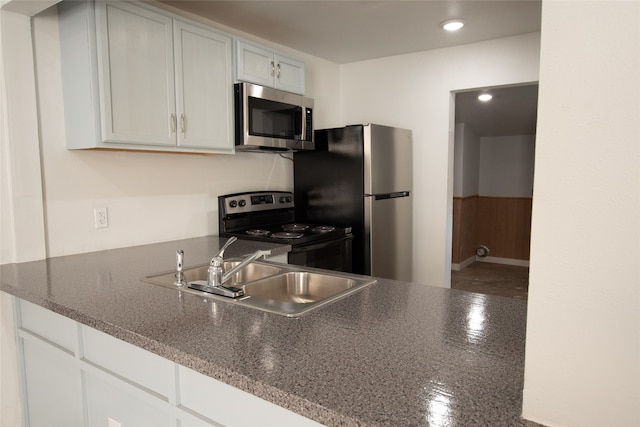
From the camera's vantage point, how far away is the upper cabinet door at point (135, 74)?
75.9 inches

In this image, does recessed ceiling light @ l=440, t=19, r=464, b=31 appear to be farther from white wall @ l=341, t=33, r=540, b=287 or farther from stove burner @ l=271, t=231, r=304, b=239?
stove burner @ l=271, t=231, r=304, b=239

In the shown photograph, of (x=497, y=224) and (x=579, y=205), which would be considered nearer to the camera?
(x=579, y=205)

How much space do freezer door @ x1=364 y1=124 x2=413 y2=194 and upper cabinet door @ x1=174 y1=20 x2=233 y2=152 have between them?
3.33ft

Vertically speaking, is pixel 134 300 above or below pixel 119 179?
below

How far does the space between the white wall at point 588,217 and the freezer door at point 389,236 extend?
2450 millimetres

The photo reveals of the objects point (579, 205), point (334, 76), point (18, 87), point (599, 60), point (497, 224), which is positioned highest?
point (334, 76)

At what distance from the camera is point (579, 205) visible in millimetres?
606

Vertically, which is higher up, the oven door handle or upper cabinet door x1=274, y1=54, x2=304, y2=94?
upper cabinet door x1=274, y1=54, x2=304, y2=94

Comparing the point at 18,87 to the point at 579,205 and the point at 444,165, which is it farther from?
the point at 444,165

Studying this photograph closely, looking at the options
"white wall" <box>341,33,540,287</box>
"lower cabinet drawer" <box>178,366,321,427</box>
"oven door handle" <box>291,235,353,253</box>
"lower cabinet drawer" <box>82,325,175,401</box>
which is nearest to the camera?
"lower cabinet drawer" <box>178,366,321,427</box>

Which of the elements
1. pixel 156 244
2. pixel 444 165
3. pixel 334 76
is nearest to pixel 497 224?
pixel 444 165

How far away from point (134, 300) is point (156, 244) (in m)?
1.14

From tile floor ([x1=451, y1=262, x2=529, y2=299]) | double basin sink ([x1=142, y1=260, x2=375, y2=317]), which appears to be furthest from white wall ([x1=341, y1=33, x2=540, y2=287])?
double basin sink ([x1=142, y1=260, x2=375, y2=317])

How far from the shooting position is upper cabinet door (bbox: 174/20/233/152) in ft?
7.47
